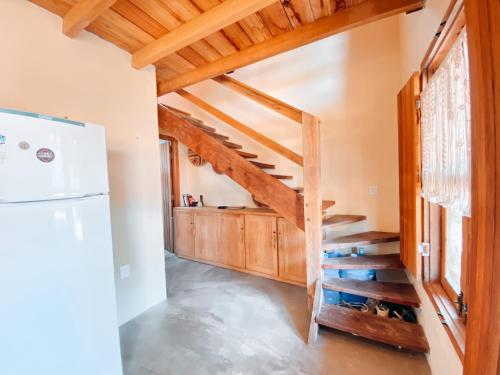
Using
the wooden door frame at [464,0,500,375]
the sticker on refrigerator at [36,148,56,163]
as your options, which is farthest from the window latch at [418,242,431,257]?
the sticker on refrigerator at [36,148,56,163]

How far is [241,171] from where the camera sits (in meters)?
2.26

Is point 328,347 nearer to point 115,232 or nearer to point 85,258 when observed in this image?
point 85,258

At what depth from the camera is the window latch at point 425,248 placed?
1.52 m

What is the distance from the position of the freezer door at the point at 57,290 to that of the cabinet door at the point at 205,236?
2177 millimetres

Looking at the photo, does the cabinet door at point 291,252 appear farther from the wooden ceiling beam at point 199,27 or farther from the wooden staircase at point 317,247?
the wooden ceiling beam at point 199,27

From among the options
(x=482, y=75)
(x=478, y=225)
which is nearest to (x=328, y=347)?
(x=478, y=225)

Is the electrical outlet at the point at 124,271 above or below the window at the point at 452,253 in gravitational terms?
below

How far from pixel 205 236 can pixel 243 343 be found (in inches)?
76.3

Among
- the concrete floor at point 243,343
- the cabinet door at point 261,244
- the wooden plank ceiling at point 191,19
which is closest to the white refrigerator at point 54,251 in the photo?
the concrete floor at point 243,343

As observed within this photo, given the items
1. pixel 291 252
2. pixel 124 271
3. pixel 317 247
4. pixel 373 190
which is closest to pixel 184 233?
pixel 124 271

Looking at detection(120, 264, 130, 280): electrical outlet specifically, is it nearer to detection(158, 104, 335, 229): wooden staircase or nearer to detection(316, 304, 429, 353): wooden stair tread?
detection(158, 104, 335, 229): wooden staircase

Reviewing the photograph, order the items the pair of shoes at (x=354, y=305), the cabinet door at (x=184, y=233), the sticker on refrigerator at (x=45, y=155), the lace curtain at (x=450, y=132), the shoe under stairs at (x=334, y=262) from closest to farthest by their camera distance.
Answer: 1. the lace curtain at (x=450, y=132)
2. the sticker on refrigerator at (x=45, y=155)
3. the shoe under stairs at (x=334, y=262)
4. the pair of shoes at (x=354, y=305)
5. the cabinet door at (x=184, y=233)

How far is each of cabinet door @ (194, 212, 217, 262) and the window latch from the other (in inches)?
102

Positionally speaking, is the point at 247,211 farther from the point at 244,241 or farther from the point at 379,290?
the point at 379,290
